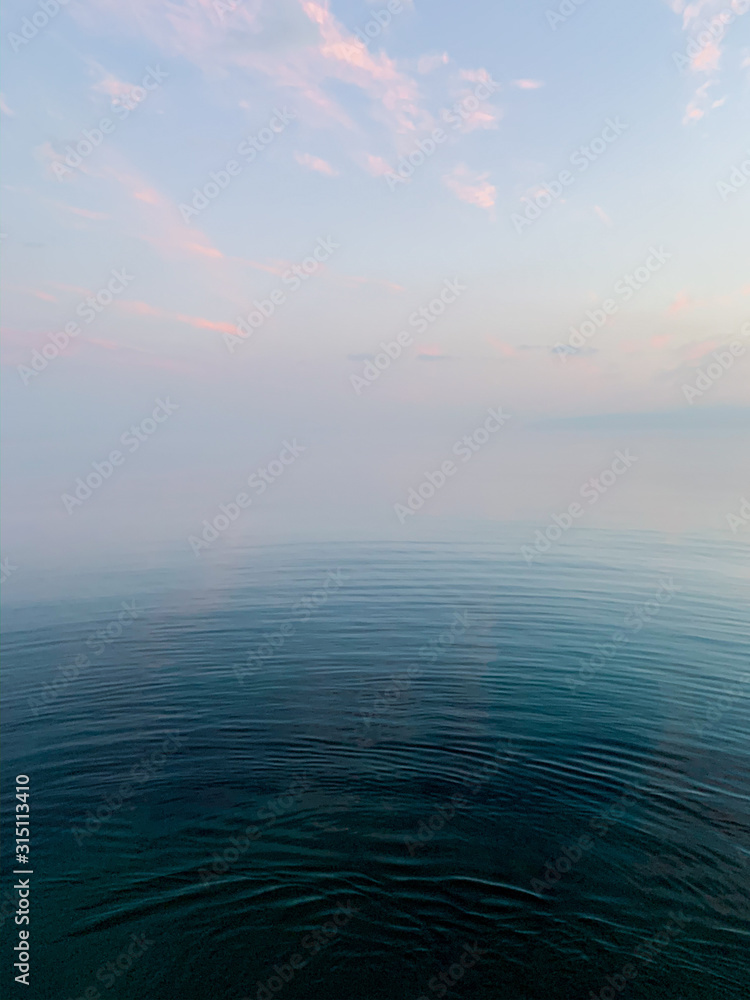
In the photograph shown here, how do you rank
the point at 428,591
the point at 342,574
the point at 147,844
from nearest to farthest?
1. the point at 147,844
2. the point at 428,591
3. the point at 342,574

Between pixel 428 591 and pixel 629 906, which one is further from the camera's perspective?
pixel 428 591

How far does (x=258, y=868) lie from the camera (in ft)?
47.0

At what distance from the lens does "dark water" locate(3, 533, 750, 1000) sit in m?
12.0

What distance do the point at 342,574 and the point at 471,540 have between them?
1805cm

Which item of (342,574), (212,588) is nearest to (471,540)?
(342,574)

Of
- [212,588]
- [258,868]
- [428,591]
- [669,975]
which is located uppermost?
[212,588]

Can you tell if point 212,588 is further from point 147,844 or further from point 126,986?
point 126,986

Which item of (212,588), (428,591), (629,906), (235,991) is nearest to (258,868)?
(235,991)

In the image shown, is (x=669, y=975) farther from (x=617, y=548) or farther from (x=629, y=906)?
(x=617, y=548)

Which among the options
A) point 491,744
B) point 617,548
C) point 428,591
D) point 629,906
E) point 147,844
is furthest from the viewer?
point 617,548

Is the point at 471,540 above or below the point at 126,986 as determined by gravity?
above

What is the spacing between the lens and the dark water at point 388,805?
12.0m

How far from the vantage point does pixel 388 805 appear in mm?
16641

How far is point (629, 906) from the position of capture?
13141 mm
